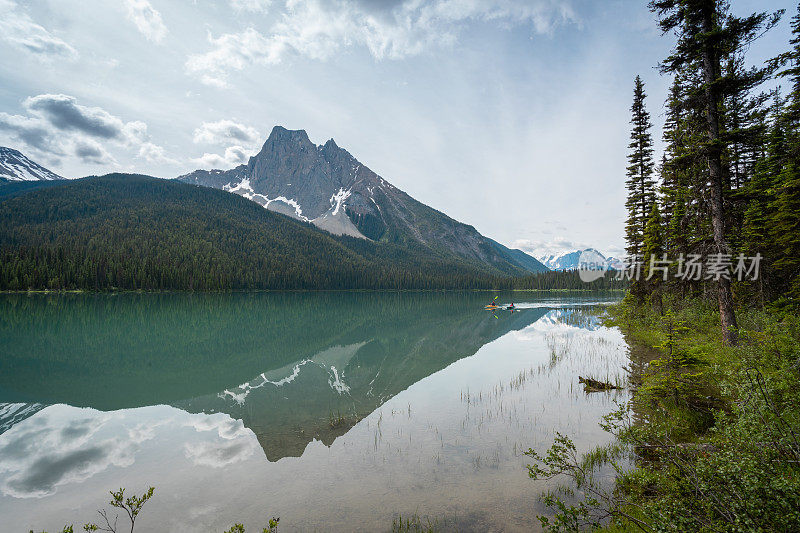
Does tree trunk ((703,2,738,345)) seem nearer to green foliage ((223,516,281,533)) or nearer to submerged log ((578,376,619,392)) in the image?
submerged log ((578,376,619,392))

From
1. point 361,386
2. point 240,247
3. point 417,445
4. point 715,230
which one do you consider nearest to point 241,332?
point 361,386

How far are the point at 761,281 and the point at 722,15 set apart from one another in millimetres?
16968

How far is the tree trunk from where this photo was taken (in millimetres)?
15289

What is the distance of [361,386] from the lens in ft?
66.6

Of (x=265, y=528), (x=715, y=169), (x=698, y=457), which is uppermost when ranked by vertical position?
(x=715, y=169)

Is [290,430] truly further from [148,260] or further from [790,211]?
[148,260]

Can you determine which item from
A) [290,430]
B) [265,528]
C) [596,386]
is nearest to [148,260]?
[290,430]

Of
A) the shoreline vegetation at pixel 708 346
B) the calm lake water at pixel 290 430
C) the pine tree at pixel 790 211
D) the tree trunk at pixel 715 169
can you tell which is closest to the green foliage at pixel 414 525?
the calm lake water at pixel 290 430

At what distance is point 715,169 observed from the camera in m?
15.6

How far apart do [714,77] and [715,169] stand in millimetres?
4023

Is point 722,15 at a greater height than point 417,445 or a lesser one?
greater

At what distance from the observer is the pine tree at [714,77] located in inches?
582

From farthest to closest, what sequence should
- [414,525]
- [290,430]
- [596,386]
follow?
1. [596,386]
2. [290,430]
3. [414,525]

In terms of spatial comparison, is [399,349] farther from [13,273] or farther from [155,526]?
[13,273]
